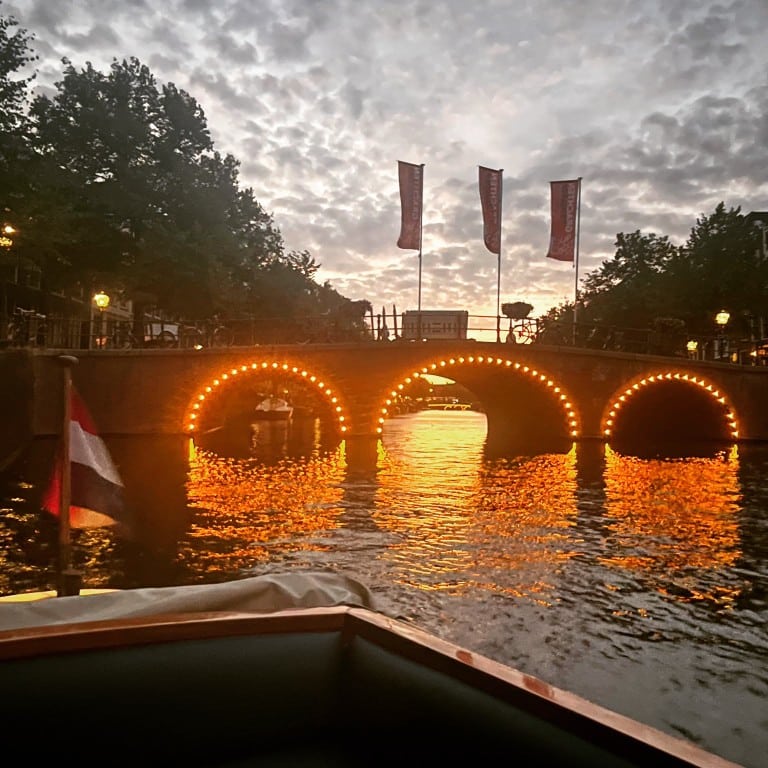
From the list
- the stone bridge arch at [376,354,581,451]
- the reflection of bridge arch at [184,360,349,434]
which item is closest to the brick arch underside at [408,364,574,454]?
the stone bridge arch at [376,354,581,451]

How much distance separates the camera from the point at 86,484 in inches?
170

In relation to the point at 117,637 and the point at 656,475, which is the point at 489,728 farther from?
the point at 656,475

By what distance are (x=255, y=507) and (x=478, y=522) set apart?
12.7 feet

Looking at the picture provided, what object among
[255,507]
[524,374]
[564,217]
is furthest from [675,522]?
[564,217]

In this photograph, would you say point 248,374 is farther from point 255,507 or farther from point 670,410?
point 670,410

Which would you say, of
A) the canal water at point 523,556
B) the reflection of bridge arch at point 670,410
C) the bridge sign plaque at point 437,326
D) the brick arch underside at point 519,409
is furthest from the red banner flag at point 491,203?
the canal water at point 523,556

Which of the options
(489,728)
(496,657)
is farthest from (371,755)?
(496,657)

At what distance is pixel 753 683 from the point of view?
5090 mm

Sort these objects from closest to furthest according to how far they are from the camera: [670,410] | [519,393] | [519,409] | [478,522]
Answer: [478,522]
[670,410]
[519,393]
[519,409]

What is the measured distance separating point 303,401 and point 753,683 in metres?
56.2

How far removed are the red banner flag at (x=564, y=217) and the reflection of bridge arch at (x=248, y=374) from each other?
1086 centimetres

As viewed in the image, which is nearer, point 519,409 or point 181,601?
point 181,601

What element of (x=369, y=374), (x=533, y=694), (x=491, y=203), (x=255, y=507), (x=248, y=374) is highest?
(x=491, y=203)

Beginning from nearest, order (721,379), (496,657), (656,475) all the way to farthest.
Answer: (496,657), (656,475), (721,379)
